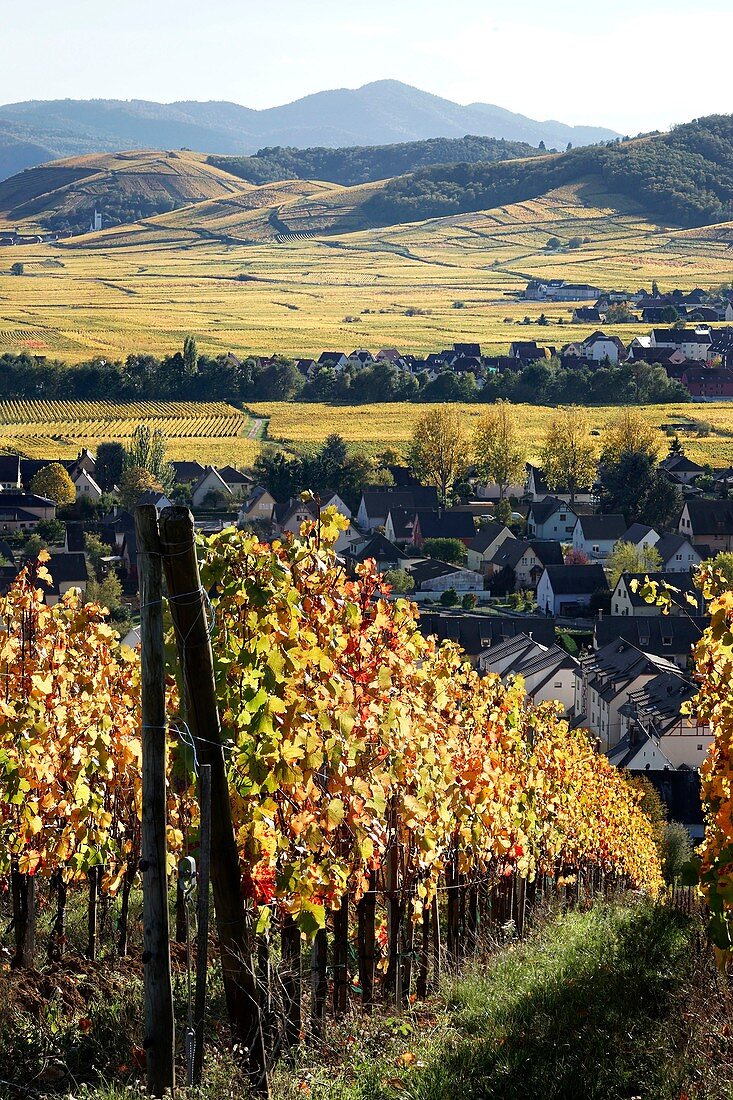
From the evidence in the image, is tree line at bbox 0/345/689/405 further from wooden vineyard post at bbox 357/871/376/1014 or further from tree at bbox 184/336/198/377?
wooden vineyard post at bbox 357/871/376/1014

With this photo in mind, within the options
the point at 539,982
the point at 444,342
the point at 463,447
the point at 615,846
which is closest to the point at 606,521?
the point at 463,447

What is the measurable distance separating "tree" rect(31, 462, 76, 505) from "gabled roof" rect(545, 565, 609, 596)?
2512 centimetres

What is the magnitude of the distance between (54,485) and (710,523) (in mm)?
31180

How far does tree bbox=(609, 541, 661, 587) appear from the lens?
58562 mm

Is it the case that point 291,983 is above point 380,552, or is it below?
above

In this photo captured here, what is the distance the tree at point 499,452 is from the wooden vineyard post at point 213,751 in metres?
69.7

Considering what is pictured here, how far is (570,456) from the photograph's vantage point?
76.2m

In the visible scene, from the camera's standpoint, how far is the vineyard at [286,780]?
26.4 ft

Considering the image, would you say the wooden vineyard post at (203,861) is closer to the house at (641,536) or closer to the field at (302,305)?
the house at (641,536)

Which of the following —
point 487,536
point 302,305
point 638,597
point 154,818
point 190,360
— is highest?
point 302,305

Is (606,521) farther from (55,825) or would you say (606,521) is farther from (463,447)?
(55,825)

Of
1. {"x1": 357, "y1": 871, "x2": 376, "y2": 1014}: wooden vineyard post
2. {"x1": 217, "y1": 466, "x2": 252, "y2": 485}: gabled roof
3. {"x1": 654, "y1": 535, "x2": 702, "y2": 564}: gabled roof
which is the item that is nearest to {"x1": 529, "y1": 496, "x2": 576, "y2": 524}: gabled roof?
{"x1": 654, "y1": 535, "x2": 702, "y2": 564}: gabled roof

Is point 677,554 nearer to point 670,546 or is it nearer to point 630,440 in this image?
point 670,546

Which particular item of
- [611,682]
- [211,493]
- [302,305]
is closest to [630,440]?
[211,493]
